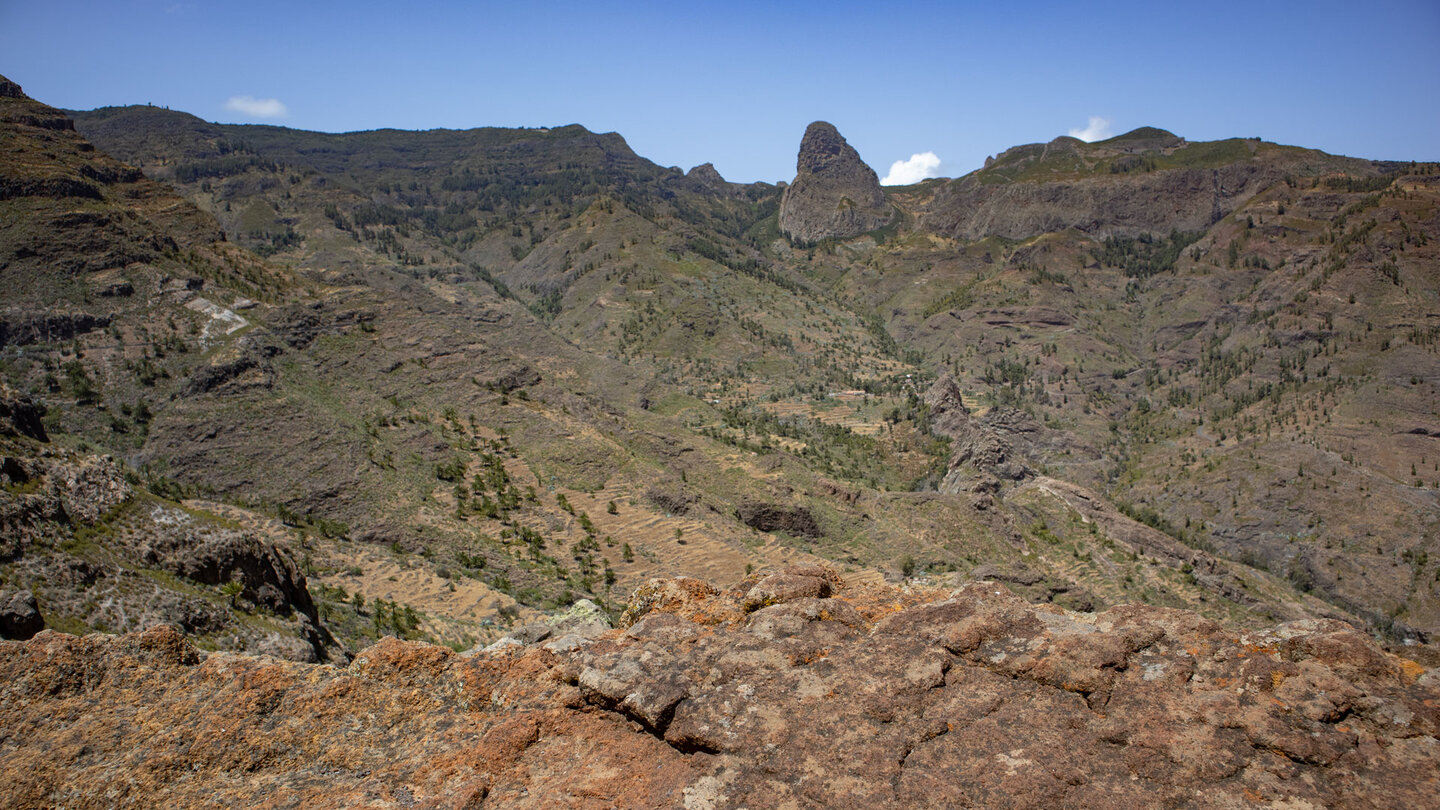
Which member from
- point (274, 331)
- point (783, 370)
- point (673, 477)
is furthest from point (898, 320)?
point (274, 331)

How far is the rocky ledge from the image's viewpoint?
518 cm

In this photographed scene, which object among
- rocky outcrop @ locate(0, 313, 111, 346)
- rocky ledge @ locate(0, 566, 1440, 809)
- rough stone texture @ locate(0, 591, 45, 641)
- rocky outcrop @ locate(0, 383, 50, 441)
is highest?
rocky outcrop @ locate(0, 313, 111, 346)

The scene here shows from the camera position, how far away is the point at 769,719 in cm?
604

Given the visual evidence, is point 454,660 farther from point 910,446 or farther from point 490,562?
point 910,446

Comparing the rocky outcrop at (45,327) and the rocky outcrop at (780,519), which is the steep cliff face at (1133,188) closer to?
the rocky outcrop at (780,519)

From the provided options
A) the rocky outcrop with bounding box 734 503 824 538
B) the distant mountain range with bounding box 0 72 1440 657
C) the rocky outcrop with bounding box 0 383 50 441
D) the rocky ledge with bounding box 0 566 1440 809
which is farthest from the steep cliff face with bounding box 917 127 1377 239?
the rocky outcrop with bounding box 0 383 50 441

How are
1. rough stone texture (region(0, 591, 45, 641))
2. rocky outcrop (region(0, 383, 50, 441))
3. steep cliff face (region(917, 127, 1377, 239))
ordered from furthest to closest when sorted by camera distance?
steep cliff face (region(917, 127, 1377, 239)), rocky outcrop (region(0, 383, 50, 441)), rough stone texture (region(0, 591, 45, 641))

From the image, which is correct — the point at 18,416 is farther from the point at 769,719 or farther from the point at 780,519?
the point at 780,519

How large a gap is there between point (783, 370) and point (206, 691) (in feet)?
317

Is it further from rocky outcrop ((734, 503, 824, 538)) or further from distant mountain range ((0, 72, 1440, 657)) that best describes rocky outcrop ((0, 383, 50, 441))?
rocky outcrop ((734, 503, 824, 538))

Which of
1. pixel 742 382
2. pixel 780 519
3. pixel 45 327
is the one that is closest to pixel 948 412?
pixel 742 382

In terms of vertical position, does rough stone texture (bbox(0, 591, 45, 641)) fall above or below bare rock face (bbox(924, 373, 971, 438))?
above

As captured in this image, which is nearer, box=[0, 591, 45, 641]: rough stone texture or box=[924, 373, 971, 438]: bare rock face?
box=[0, 591, 45, 641]: rough stone texture

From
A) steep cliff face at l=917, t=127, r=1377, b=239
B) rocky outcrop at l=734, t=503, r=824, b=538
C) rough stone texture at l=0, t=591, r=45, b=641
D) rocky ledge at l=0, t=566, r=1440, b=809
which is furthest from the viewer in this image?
steep cliff face at l=917, t=127, r=1377, b=239
